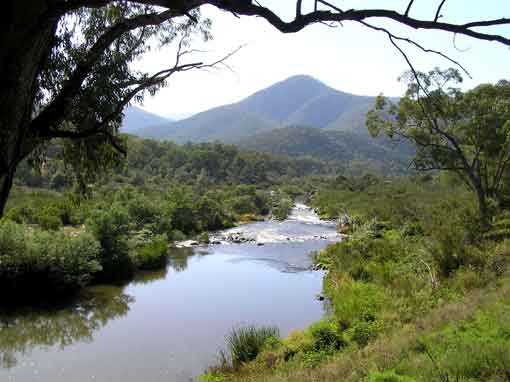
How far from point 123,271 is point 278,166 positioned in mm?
90716

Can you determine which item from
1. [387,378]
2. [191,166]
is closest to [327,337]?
[387,378]

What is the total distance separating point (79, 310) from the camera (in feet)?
47.2

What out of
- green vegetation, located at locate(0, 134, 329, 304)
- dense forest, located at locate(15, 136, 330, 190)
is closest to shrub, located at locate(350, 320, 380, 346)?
green vegetation, located at locate(0, 134, 329, 304)

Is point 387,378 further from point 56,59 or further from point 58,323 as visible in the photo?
point 58,323

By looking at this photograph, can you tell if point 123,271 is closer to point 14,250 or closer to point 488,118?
point 14,250

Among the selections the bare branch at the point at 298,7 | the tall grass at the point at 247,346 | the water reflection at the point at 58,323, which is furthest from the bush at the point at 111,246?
the bare branch at the point at 298,7

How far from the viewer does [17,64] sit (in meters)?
2.87

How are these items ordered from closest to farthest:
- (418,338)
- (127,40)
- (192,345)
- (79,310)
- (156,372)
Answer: (127,40) < (418,338) < (156,372) < (192,345) < (79,310)

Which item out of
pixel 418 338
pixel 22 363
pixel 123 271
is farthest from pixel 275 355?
pixel 123 271

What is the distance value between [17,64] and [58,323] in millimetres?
12306

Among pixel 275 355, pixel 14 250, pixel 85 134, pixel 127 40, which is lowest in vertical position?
pixel 275 355

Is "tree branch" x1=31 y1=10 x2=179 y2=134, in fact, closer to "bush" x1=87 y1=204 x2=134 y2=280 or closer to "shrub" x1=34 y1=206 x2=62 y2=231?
"bush" x1=87 y1=204 x2=134 y2=280

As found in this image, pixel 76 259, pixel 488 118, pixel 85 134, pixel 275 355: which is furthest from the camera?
pixel 488 118

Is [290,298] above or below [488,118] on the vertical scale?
below
